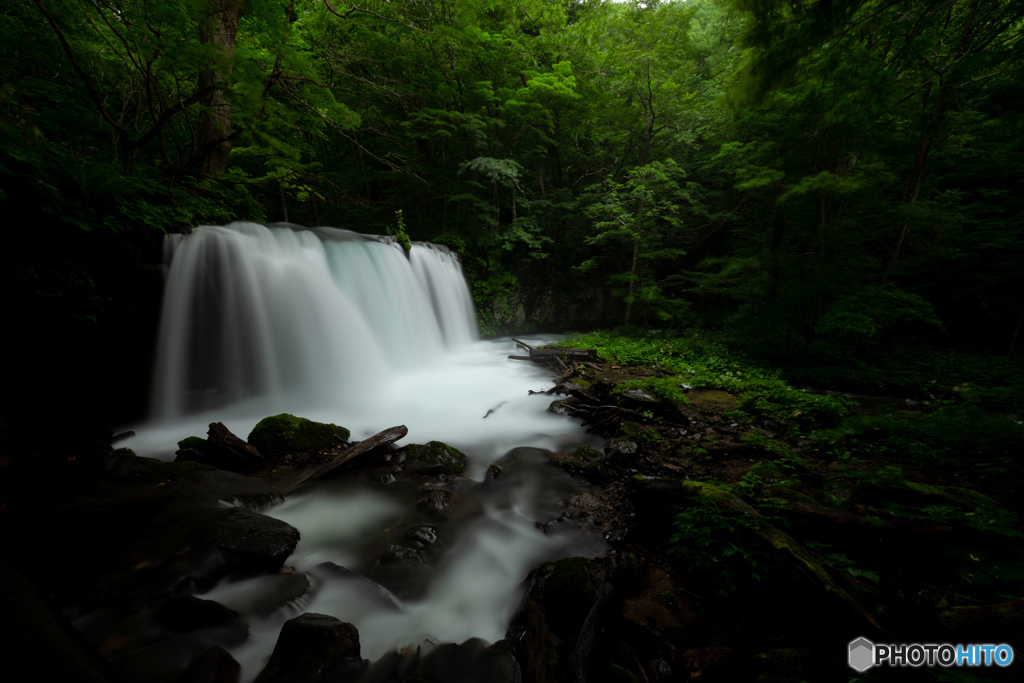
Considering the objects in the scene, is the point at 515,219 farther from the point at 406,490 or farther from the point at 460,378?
the point at 406,490

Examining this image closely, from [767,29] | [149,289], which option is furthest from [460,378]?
[767,29]

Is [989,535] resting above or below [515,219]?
below

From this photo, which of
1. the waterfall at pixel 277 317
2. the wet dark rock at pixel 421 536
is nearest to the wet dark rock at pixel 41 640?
the wet dark rock at pixel 421 536

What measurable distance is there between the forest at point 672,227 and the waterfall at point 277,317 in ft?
1.21

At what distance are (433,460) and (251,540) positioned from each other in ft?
6.29

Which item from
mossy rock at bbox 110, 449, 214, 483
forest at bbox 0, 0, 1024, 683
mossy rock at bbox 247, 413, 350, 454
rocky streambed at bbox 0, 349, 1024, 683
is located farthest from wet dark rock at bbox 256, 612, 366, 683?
mossy rock at bbox 247, 413, 350, 454

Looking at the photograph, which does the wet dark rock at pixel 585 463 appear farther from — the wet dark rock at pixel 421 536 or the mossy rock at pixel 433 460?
the wet dark rock at pixel 421 536

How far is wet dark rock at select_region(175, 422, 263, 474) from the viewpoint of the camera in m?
4.00

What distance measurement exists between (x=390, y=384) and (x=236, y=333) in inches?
117

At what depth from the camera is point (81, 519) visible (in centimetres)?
250

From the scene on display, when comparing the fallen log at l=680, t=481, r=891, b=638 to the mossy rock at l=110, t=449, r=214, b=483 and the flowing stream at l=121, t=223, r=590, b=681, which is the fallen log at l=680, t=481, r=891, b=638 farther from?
the mossy rock at l=110, t=449, r=214, b=483

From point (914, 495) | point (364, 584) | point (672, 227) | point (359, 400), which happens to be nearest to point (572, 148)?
point (672, 227)

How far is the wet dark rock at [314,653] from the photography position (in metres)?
1.88

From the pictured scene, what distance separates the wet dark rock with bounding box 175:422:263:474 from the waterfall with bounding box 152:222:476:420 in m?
2.07
